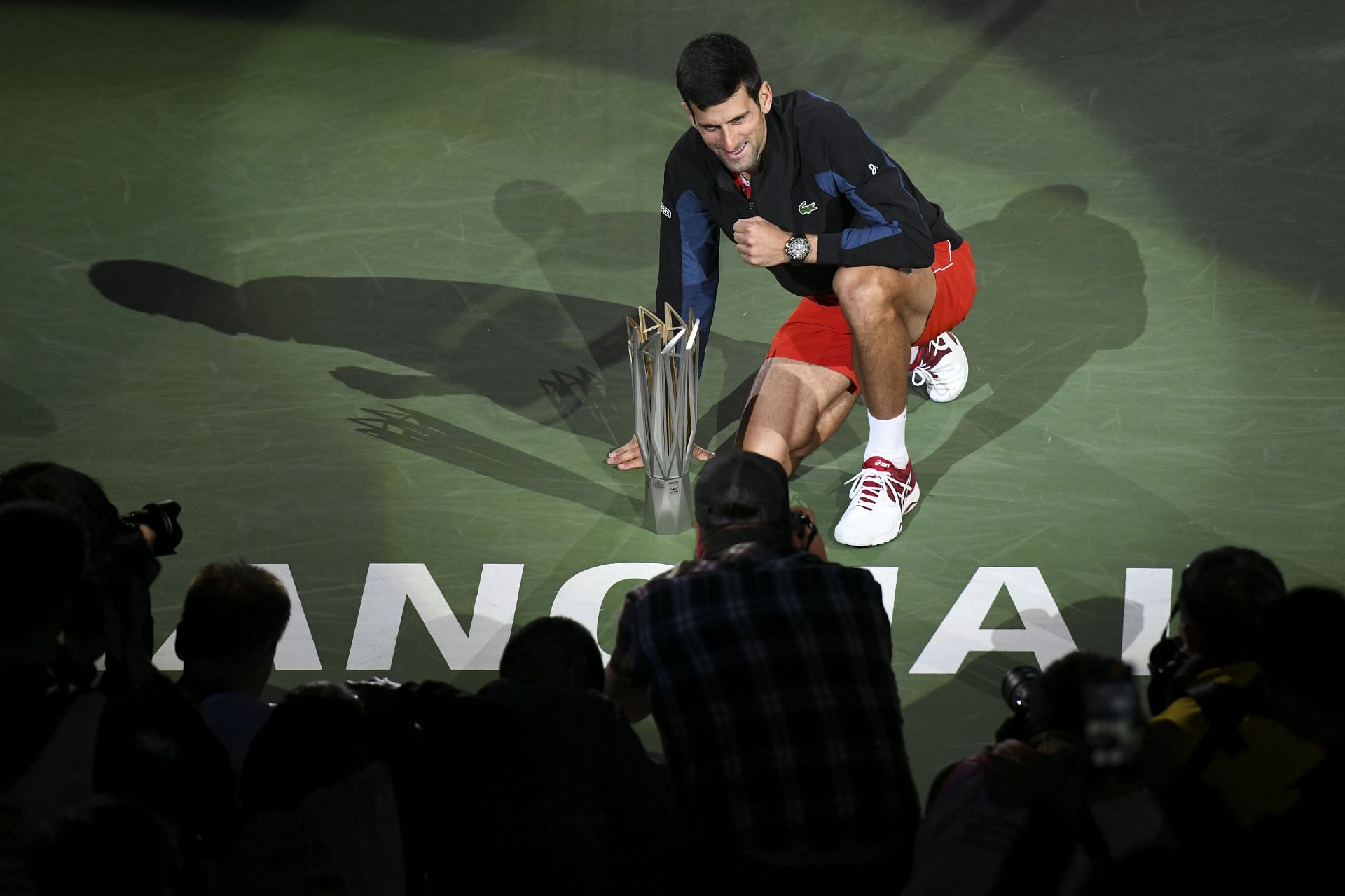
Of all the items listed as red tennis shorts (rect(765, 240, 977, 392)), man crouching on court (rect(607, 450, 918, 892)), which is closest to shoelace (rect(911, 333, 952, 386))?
red tennis shorts (rect(765, 240, 977, 392))

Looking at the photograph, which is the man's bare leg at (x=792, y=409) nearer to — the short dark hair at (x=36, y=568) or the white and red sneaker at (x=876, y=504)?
the white and red sneaker at (x=876, y=504)

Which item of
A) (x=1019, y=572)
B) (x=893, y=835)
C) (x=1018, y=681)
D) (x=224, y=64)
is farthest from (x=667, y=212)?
(x=224, y=64)

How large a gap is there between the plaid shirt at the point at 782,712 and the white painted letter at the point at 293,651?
1491mm

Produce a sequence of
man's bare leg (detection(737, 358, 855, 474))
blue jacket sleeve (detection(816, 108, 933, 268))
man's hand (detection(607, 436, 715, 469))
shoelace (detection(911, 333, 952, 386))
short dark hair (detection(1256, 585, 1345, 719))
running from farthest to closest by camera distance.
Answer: shoelace (detection(911, 333, 952, 386))
man's hand (detection(607, 436, 715, 469))
man's bare leg (detection(737, 358, 855, 474))
blue jacket sleeve (detection(816, 108, 933, 268))
short dark hair (detection(1256, 585, 1345, 719))

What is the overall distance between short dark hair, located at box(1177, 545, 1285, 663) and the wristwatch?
5.88 ft

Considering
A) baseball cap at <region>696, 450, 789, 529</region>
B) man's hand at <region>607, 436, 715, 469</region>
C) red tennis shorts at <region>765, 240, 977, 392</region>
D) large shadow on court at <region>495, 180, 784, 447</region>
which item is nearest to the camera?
baseball cap at <region>696, 450, 789, 529</region>

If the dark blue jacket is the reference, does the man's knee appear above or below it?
below

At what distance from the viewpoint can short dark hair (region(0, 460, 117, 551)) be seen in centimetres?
338

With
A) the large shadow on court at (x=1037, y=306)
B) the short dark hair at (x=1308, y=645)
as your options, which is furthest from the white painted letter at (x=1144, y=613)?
the short dark hair at (x=1308, y=645)

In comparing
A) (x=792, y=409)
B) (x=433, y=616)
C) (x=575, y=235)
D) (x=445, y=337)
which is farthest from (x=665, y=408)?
(x=575, y=235)

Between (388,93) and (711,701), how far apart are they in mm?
5715

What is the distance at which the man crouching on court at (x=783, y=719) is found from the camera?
281 centimetres

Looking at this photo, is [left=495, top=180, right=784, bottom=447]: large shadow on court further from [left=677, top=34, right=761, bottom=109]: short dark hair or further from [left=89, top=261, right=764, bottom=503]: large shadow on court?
[left=677, top=34, right=761, bottom=109]: short dark hair

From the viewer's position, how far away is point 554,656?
2.99 m
